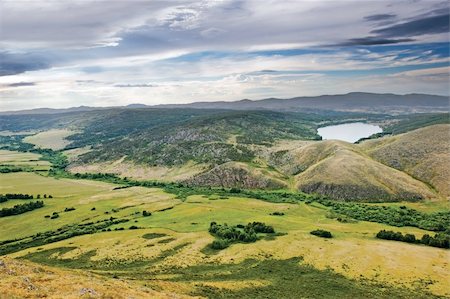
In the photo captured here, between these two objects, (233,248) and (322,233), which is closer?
(233,248)

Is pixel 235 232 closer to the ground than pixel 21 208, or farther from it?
farther from it

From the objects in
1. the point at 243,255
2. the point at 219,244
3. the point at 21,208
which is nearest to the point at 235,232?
the point at 219,244

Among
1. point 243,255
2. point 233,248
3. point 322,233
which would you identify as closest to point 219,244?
point 233,248

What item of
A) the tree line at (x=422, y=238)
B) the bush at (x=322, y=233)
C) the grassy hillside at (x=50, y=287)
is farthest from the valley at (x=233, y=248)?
the bush at (x=322, y=233)

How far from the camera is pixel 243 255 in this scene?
104938 millimetres

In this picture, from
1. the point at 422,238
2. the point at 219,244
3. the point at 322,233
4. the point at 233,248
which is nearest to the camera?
the point at 233,248

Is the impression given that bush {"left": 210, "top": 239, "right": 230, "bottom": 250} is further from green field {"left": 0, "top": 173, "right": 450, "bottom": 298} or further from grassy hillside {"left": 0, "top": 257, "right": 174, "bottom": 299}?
grassy hillside {"left": 0, "top": 257, "right": 174, "bottom": 299}

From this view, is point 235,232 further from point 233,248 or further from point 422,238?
point 422,238

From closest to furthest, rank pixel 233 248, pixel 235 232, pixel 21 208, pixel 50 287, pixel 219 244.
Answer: pixel 50 287 → pixel 233 248 → pixel 219 244 → pixel 235 232 → pixel 21 208

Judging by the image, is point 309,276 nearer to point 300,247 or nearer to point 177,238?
point 300,247

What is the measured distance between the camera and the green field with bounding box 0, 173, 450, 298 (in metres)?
81.6

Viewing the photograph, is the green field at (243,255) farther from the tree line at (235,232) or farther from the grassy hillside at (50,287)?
the grassy hillside at (50,287)

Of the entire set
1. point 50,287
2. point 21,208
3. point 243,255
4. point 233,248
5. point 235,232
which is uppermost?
point 50,287

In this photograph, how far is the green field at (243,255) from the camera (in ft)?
268
